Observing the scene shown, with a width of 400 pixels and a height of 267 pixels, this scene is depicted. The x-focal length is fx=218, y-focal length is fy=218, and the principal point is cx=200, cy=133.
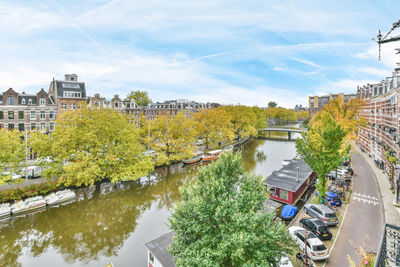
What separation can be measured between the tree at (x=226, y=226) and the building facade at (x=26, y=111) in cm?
3794

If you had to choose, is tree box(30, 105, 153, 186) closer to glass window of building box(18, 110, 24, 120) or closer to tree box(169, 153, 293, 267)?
glass window of building box(18, 110, 24, 120)

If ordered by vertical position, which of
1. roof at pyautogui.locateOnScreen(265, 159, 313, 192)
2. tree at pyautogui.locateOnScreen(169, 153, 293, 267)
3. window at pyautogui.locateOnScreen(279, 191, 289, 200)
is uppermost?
tree at pyautogui.locateOnScreen(169, 153, 293, 267)

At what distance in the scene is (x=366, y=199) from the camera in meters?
25.1

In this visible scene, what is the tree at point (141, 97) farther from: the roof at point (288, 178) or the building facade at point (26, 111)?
the roof at point (288, 178)

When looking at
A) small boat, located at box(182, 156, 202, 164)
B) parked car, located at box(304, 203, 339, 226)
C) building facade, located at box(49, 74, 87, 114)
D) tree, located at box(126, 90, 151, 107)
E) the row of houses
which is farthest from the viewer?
tree, located at box(126, 90, 151, 107)

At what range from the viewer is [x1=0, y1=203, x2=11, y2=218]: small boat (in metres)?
22.4

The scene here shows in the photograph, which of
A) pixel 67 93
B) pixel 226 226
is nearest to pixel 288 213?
pixel 226 226

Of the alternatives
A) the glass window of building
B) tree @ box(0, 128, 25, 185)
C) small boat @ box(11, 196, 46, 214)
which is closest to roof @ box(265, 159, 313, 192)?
small boat @ box(11, 196, 46, 214)

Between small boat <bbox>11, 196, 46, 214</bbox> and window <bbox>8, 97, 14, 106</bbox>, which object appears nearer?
small boat <bbox>11, 196, 46, 214</bbox>

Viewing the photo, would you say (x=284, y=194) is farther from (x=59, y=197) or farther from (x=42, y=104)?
(x=42, y=104)

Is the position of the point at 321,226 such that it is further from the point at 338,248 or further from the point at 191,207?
the point at 191,207

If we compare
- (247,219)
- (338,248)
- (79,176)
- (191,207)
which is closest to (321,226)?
(338,248)

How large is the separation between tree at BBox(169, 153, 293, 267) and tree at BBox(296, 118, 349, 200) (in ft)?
46.9

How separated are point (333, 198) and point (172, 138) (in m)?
28.5
